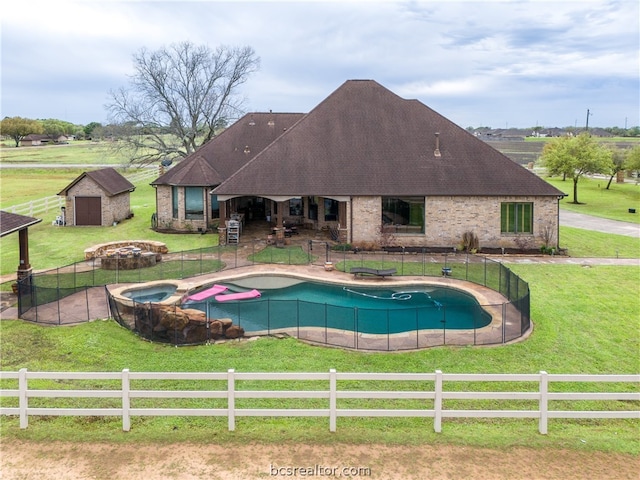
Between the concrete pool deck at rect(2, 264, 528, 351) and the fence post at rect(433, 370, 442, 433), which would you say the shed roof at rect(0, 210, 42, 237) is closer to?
the concrete pool deck at rect(2, 264, 528, 351)

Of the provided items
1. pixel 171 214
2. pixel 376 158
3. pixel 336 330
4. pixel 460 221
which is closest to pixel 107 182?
pixel 171 214

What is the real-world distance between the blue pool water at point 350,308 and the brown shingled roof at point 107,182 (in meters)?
18.1

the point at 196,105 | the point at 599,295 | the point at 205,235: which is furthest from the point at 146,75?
the point at 599,295

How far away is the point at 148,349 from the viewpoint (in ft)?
49.2

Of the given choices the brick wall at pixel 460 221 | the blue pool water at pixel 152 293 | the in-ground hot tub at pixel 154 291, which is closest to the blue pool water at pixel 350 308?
the in-ground hot tub at pixel 154 291

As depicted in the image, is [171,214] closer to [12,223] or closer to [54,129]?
[12,223]

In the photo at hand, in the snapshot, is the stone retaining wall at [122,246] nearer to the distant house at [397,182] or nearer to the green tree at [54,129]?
the distant house at [397,182]

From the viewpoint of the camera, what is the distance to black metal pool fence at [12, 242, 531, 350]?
15.7m

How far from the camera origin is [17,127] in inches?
5541

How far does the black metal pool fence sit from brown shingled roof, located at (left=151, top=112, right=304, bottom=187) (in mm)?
9597

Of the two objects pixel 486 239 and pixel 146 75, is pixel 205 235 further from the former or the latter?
pixel 146 75

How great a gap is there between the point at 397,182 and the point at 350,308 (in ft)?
51.9

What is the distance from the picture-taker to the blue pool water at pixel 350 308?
54.9 feet

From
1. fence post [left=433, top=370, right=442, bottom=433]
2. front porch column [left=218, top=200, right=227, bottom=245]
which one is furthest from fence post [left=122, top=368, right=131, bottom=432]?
front porch column [left=218, top=200, right=227, bottom=245]
